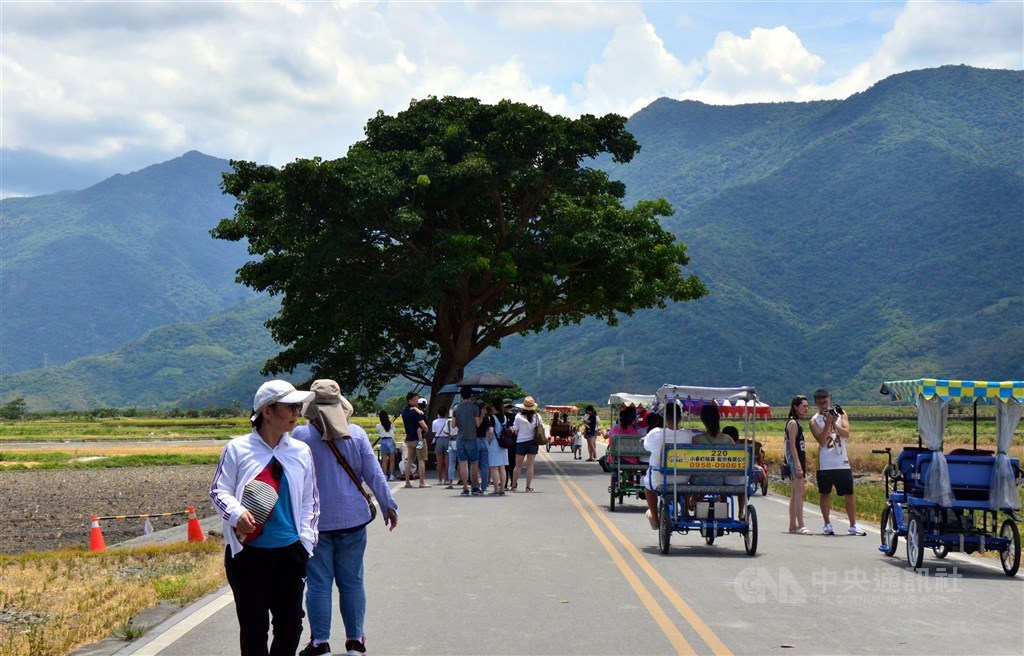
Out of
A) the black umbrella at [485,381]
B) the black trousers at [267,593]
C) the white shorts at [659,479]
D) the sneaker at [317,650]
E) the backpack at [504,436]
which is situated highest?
the black umbrella at [485,381]

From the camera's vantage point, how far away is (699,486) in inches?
562

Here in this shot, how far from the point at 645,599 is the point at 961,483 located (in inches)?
171

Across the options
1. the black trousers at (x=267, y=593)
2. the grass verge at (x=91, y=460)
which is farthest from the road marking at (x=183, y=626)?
the grass verge at (x=91, y=460)

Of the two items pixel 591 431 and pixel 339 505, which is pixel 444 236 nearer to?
pixel 591 431

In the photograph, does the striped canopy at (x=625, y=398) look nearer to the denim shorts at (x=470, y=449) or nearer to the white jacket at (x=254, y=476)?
the denim shorts at (x=470, y=449)

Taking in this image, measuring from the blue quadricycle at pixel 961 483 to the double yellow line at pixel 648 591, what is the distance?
3.02 meters

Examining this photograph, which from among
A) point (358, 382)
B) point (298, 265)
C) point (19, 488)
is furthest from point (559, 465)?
point (19, 488)

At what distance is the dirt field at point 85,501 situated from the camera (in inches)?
794

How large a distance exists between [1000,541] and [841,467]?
3.71 meters

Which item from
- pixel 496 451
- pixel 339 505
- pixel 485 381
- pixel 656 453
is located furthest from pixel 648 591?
pixel 485 381

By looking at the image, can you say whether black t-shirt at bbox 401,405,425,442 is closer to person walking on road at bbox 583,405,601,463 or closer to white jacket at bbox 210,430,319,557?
person walking on road at bbox 583,405,601,463

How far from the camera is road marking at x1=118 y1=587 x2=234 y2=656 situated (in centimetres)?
839

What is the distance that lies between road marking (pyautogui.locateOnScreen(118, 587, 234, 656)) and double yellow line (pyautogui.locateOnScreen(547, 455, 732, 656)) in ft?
11.5

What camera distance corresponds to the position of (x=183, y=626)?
927cm
